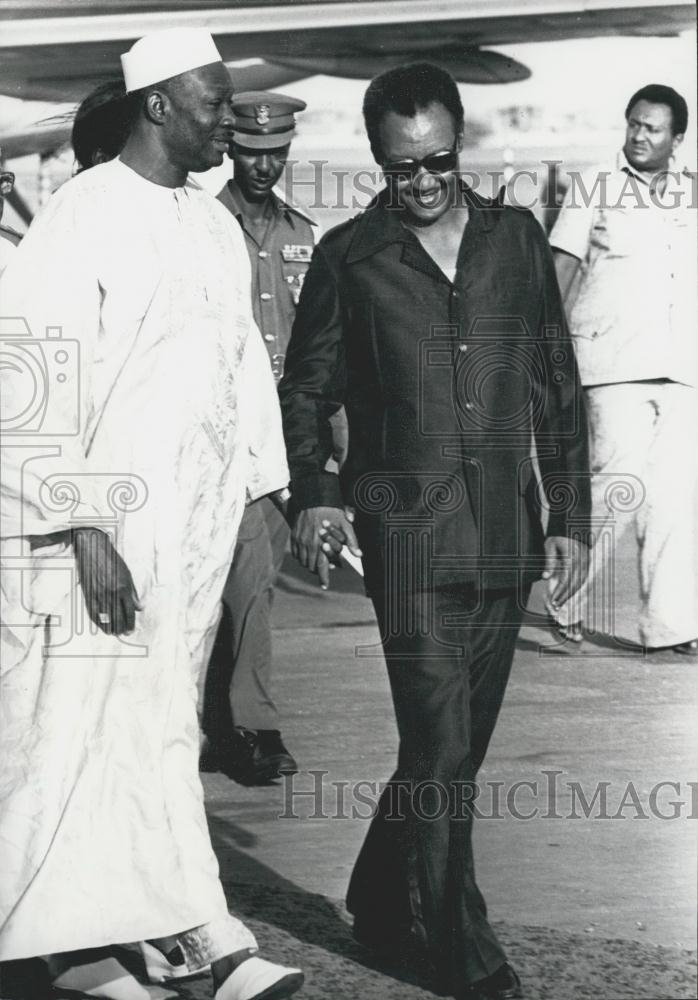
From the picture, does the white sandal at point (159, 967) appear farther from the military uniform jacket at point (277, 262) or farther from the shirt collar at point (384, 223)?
the shirt collar at point (384, 223)

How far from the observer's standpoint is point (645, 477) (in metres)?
5.17

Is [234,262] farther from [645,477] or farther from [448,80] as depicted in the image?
[645,477]

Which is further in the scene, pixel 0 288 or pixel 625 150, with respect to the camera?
pixel 625 150

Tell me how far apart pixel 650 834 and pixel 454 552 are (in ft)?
2.98

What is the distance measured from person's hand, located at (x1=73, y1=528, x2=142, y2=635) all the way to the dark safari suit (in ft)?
1.61

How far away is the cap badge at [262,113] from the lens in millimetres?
4996

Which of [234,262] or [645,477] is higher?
[234,262]

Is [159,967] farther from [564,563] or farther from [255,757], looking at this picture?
[564,563]

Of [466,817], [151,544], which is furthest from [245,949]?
[151,544]

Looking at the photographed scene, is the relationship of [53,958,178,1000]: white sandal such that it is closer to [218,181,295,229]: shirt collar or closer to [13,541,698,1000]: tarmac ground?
[13,541,698,1000]: tarmac ground

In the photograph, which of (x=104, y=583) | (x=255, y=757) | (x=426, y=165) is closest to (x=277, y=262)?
(x=426, y=165)

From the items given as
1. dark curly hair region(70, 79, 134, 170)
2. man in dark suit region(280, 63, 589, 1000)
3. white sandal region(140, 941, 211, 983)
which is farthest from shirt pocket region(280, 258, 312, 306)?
white sandal region(140, 941, 211, 983)

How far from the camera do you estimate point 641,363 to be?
5.20 metres

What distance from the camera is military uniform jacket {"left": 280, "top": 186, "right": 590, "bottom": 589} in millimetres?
4883
